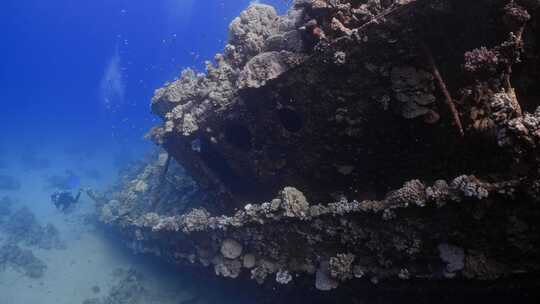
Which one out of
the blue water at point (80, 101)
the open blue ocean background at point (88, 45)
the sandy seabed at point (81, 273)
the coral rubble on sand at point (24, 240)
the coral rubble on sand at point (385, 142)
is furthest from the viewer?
the open blue ocean background at point (88, 45)

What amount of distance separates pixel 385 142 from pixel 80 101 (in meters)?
106

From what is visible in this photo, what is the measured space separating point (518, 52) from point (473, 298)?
2.83 metres

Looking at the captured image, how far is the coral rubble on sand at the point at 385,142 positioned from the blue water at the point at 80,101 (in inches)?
217

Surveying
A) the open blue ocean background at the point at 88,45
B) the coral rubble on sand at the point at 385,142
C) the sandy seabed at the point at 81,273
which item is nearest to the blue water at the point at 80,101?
the sandy seabed at the point at 81,273

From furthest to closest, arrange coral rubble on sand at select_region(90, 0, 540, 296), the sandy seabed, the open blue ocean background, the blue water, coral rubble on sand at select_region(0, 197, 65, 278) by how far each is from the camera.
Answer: the open blue ocean background → coral rubble on sand at select_region(0, 197, 65, 278) → the blue water → the sandy seabed → coral rubble on sand at select_region(90, 0, 540, 296)

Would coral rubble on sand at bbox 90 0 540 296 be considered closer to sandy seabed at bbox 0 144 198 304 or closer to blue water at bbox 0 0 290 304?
blue water at bbox 0 0 290 304

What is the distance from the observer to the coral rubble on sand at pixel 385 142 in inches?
149

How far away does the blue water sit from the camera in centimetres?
1551

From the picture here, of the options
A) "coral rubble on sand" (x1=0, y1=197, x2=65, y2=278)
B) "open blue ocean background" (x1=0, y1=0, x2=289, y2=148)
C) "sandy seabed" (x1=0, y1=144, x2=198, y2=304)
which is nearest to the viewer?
"sandy seabed" (x1=0, y1=144, x2=198, y2=304)

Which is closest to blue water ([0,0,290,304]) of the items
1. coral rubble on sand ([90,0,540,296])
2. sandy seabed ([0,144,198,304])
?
sandy seabed ([0,144,198,304])

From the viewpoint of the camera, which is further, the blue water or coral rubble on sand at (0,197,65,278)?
coral rubble on sand at (0,197,65,278)

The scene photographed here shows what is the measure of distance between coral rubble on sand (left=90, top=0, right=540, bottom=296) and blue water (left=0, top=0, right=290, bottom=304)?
550 centimetres

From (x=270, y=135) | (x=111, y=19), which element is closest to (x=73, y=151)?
(x=270, y=135)

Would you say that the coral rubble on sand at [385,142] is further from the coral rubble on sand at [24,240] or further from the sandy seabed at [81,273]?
the coral rubble on sand at [24,240]
